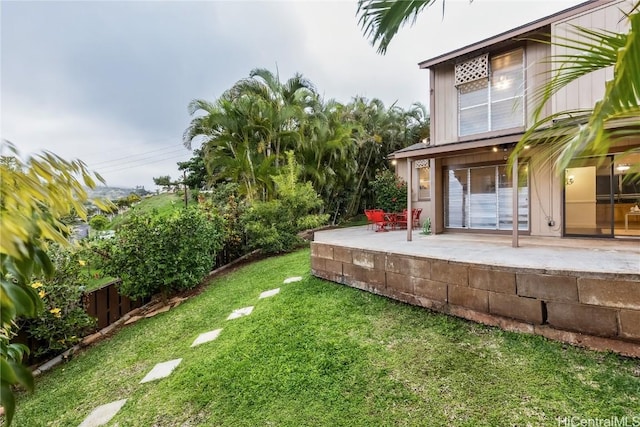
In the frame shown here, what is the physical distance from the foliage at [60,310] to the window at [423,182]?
1067cm

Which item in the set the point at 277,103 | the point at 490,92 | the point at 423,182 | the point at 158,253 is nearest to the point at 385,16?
the point at 158,253

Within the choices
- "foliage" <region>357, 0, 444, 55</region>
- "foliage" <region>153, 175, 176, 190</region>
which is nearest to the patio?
"foliage" <region>357, 0, 444, 55</region>

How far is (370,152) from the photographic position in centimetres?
1753

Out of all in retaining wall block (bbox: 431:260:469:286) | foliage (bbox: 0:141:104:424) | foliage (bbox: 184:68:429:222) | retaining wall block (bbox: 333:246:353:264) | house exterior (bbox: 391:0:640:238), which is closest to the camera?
foliage (bbox: 0:141:104:424)

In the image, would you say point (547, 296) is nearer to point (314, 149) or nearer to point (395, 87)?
point (314, 149)

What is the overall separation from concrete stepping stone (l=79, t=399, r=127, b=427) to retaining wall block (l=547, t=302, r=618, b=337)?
442 centimetres

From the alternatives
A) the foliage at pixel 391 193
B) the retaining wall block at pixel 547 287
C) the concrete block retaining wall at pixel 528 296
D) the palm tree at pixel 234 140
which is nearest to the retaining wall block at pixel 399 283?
the concrete block retaining wall at pixel 528 296

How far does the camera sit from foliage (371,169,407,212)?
13570 mm

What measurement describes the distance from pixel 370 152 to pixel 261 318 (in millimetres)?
14526

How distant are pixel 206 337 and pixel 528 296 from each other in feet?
13.2

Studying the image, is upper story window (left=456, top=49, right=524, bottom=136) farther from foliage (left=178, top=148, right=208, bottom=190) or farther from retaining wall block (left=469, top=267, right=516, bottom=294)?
foliage (left=178, top=148, right=208, bottom=190)

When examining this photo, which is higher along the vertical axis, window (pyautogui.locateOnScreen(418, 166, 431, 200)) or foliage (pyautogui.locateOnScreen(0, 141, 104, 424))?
window (pyautogui.locateOnScreen(418, 166, 431, 200))

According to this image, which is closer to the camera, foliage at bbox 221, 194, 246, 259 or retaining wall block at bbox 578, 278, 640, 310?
retaining wall block at bbox 578, 278, 640, 310

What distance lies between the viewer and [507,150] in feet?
22.8
